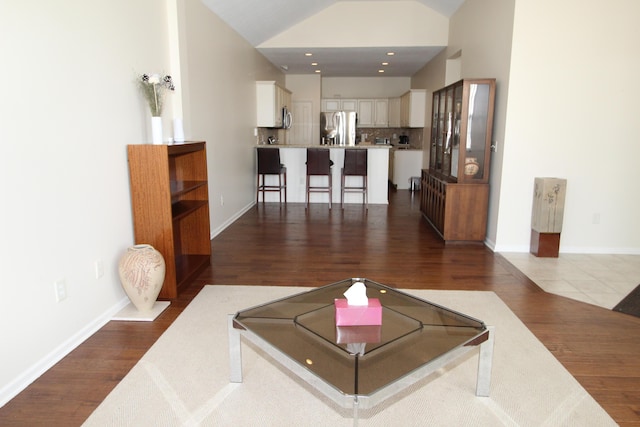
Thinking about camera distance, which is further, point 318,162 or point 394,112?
point 394,112

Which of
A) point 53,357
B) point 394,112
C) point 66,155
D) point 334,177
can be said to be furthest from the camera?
point 394,112

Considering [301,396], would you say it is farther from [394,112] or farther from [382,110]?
[382,110]

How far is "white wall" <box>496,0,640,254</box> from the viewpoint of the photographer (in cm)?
426

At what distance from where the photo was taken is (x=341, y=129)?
409 inches

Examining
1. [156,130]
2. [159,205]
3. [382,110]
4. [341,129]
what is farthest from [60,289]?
[382,110]

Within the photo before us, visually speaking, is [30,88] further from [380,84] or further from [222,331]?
[380,84]

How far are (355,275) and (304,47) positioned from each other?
4758mm

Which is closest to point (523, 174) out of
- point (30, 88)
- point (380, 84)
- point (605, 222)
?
point (605, 222)

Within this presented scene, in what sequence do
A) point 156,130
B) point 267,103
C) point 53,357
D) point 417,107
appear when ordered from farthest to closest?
point 417,107
point 267,103
point 156,130
point 53,357

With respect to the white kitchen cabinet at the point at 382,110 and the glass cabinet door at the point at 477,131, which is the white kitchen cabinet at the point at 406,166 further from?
the glass cabinet door at the point at 477,131

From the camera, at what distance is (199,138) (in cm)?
472

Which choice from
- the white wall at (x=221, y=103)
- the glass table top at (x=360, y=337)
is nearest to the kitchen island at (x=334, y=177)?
the white wall at (x=221, y=103)

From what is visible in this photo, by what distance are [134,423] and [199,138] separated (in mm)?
3303

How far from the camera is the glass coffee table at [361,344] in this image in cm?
167
